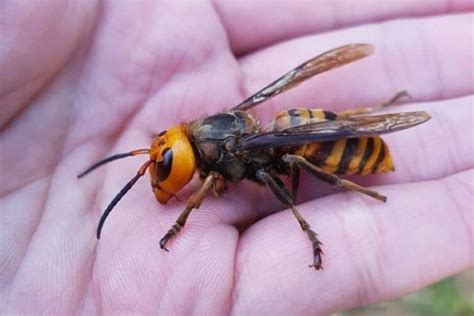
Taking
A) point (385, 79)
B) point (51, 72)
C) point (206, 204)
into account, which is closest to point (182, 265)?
point (206, 204)

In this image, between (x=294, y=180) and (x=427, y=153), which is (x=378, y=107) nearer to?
(x=427, y=153)

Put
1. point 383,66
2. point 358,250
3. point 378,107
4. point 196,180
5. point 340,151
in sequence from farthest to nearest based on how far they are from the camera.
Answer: point 383,66, point 378,107, point 196,180, point 340,151, point 358,250

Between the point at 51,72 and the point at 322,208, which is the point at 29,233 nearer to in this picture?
the point at 51,72

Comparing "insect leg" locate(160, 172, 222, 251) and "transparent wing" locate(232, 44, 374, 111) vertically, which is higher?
"transparent wing" locate(232, 44, 374, 111)

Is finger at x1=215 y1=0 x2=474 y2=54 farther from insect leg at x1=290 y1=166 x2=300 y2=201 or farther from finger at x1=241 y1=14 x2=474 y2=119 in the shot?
insect leg at x1=290 y1=166 x2=300 y2=201

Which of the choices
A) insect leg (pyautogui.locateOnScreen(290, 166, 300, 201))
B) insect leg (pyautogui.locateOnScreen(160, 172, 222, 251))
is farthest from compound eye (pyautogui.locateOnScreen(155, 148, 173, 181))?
insect leg (pyautogui.locateOnScreen(290, 166, 300, 201))

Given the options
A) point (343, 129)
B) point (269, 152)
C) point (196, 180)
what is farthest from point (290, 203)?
point (196, 180)
